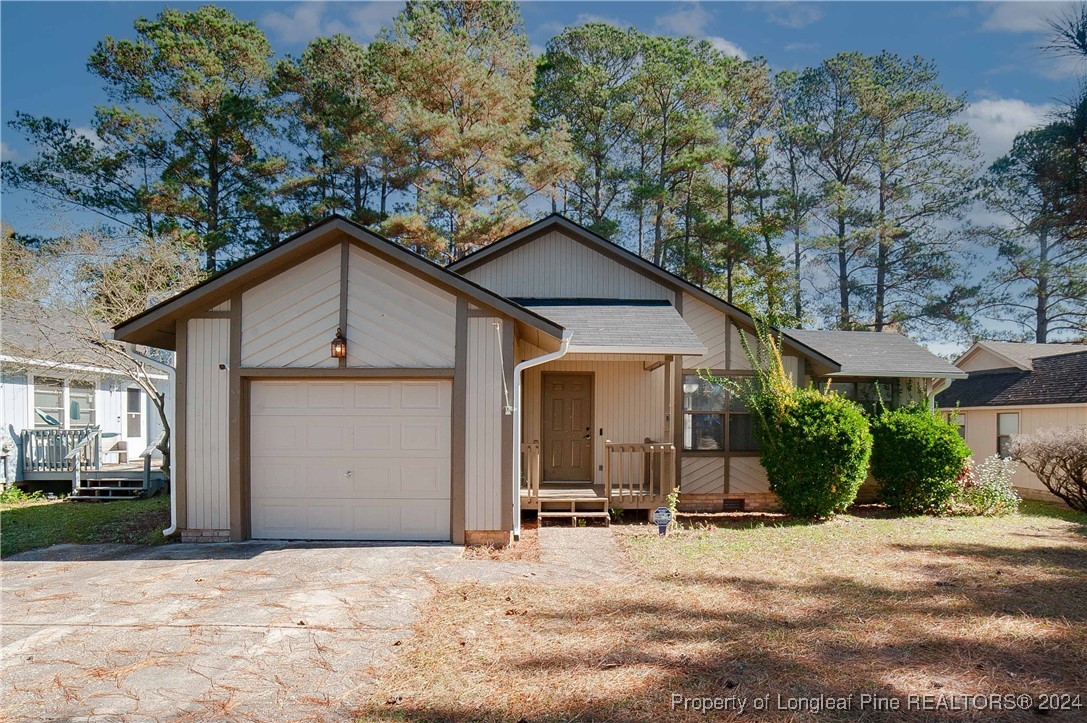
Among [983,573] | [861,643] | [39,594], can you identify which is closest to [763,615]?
[861,643]

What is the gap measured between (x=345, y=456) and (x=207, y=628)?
305 centimetres

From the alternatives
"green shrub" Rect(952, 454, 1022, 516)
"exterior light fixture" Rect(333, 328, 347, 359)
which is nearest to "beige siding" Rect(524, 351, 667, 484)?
"exterior light fixture" Rect(333, 328, 347, 359)

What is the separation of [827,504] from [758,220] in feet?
54.1

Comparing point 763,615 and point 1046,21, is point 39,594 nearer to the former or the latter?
point 763,615

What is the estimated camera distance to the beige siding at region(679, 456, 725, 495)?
10.7 m

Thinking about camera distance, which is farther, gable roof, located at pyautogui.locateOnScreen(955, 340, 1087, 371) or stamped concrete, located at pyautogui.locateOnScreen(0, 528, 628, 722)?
gable roof, located at pyautogui.locateOnScreen(955, 340, 1087, 371)

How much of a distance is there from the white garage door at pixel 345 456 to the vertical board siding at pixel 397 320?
376 mm

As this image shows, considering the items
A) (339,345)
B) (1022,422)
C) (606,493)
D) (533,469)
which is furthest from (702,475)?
(1022,422)

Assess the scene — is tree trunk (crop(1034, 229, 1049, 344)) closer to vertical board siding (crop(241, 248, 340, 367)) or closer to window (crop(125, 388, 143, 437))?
vertical board siding (crop(241, 248, 340, 367))

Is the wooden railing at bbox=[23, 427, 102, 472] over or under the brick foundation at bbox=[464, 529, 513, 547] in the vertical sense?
over

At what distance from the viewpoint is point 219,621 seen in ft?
15.7

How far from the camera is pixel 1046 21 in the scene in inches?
401

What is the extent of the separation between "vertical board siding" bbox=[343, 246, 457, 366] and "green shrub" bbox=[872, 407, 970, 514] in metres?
7.56

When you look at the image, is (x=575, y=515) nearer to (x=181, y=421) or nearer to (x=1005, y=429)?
(x=181, y=421)
